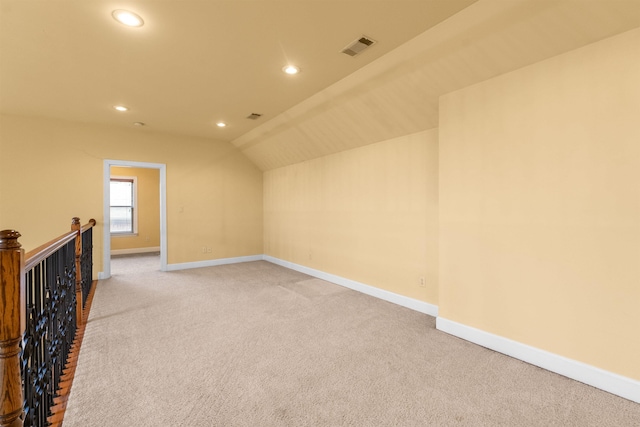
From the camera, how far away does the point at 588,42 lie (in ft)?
6.80

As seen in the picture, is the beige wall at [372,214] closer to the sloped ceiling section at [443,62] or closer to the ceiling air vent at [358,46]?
the sloped ceiling section at [443,62]

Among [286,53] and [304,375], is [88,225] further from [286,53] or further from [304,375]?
[304,375]

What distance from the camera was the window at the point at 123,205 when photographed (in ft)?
26.6

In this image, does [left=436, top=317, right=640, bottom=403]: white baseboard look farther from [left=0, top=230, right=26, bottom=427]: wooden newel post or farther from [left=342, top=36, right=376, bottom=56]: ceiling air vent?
[left=0, top=230, right=26, bottom=427]: wooden newel post

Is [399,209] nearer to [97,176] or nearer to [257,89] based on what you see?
[257,89]

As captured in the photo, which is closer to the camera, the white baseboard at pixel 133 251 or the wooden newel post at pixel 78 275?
the wooden newel post at pixel 78 275

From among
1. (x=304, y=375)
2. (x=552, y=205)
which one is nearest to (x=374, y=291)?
(x=304, y=375)

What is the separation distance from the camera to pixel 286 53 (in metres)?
2.74

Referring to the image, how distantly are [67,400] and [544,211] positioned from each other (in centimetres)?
356

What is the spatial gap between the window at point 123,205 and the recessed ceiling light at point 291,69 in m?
6.95

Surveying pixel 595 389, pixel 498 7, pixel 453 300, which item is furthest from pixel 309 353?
pixel 498 7

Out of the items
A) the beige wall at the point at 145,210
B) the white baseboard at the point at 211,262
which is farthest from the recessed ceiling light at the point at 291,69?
the beige wall at the point at 145,210

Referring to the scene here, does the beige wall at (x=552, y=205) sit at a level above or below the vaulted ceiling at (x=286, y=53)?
below

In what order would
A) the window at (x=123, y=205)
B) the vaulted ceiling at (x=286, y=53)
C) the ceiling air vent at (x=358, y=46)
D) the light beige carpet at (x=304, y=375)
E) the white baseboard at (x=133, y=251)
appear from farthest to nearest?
the window at (x=123, y=205) < the white baseboard at (x=133, y=251) < the ceiling air vent at (x=358, y=46) < the vaulted ceiling at (x=286, y=53) < the light beige carpet at (x=304, y=375)
